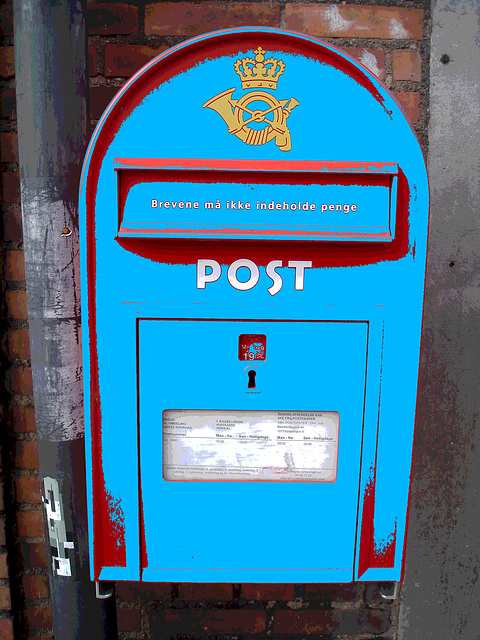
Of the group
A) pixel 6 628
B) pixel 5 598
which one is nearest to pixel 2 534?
pixel 5 598

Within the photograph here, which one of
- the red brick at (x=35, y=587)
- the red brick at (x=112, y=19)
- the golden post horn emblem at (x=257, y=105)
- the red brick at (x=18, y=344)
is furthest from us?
the red brick at (x=35, y=587)

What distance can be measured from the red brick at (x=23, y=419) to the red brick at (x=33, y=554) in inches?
15.1

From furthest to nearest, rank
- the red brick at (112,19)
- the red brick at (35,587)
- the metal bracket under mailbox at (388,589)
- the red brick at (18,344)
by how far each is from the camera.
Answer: the red brick at (35,587) → the red brick at (18,344) → the red brick at (112,19) → the metal bracket under mailbox at (388,589)

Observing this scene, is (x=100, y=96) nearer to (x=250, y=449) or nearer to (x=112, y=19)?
(x=112, y=19)

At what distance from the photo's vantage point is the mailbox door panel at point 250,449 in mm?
837

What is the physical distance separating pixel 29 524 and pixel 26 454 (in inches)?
9.4

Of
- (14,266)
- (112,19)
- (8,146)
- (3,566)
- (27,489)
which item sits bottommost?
(3,566)

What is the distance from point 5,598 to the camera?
1383mm

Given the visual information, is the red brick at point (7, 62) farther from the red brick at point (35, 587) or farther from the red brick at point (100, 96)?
the red brick at point (35, 587)

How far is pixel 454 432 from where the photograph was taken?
1.37 meters

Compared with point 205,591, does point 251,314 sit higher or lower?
higher

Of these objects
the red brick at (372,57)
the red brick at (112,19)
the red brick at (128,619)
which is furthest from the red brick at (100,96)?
the red brick at (128,619)

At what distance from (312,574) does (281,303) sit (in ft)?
1.95

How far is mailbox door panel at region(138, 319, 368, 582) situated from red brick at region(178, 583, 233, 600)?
2.03 ft
